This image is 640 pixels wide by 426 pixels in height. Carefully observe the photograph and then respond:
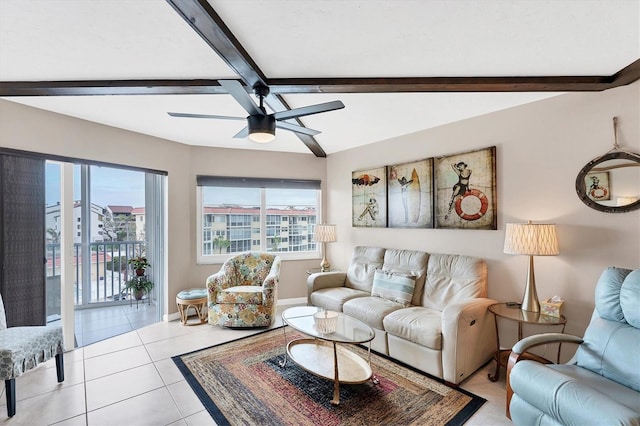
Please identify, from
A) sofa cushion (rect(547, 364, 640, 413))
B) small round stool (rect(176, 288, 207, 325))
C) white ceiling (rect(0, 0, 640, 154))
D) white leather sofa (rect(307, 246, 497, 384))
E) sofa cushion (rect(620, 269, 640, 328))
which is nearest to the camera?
sofa cushion (rect(547, 364, 640, 413))

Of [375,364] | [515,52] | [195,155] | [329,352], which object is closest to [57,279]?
[195,155]

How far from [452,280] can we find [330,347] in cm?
143

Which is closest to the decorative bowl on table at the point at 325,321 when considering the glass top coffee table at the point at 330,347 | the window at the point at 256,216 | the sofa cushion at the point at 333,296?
the glass top coffee table at the point at 330,347

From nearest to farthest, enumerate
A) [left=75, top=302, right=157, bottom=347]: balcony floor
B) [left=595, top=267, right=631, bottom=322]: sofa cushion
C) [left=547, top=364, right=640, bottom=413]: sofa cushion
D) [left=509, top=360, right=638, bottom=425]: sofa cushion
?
[left=509, top=360, right=638, bottom=425]: sofa cushion
[left=547, top=364, right=640, bottom=413]: sofa cushion
[left=595, top=267, right=631, bottom=322]: sofa cushion
[left=75, top=302, right=157, bottom=347]: balcony floor

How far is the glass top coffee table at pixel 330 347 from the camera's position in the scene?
2.30 meters

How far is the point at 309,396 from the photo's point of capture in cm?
232

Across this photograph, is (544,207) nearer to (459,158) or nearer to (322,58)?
(459,158)

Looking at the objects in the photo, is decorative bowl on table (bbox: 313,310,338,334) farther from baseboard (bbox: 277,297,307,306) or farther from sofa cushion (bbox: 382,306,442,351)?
baseboard (bbox: 277,297,307,306)

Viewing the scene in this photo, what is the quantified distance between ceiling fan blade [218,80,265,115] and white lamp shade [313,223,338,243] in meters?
2.38

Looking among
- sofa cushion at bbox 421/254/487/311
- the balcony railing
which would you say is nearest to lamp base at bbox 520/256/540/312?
sofa cushion at bbox 421/254/487/311

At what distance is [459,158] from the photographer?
3.34 metres

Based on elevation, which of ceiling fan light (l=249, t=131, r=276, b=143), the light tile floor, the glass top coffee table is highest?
ceiling fan light (l=249, t=131, r=276, b=143)

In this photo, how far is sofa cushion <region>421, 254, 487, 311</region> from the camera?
2.97 m

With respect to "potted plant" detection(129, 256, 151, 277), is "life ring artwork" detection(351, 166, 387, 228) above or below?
A: above
